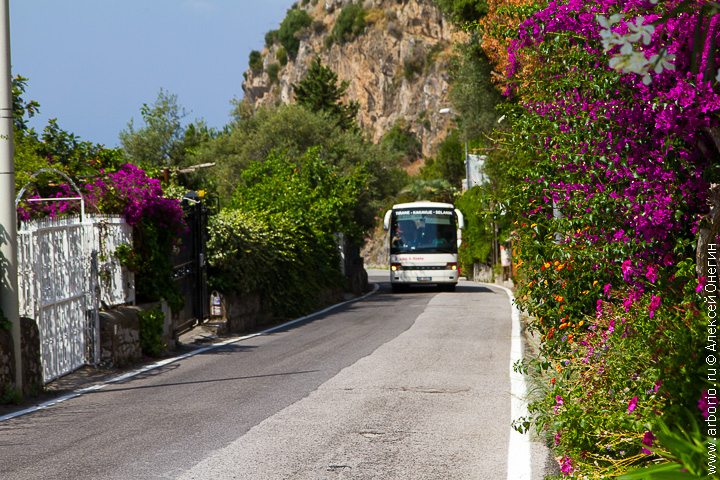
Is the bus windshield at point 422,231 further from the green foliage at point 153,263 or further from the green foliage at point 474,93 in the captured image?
the green foliage at point 153,263

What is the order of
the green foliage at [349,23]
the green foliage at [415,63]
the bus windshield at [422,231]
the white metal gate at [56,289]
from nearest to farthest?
the white metal gate at [56,289] < the bus windshield at [422,231] < the green foliage at [415,63] < the green foliage at [349,23]

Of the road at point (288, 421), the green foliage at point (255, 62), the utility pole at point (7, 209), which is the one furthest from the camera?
the green foliage at point (255, 62)

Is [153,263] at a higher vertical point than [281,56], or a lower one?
lower

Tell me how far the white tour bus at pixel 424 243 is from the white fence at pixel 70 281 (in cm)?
2204

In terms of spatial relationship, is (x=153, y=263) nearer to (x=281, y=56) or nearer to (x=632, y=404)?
(x=632, y=404)

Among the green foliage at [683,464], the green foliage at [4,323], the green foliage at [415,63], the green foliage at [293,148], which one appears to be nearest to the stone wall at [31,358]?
the green foliage at [4,323]

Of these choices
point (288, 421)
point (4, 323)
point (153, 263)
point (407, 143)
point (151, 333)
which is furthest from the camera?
point (407, 143)

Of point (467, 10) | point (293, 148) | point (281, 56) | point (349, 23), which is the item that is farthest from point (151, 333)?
point (281, 56)

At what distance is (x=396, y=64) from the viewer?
114250 millimetres

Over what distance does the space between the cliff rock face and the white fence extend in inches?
3371

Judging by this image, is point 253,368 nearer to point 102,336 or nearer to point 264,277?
point 102,336

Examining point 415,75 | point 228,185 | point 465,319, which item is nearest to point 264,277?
point 465,319

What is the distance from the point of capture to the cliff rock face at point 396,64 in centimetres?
10525

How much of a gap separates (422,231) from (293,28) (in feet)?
342
